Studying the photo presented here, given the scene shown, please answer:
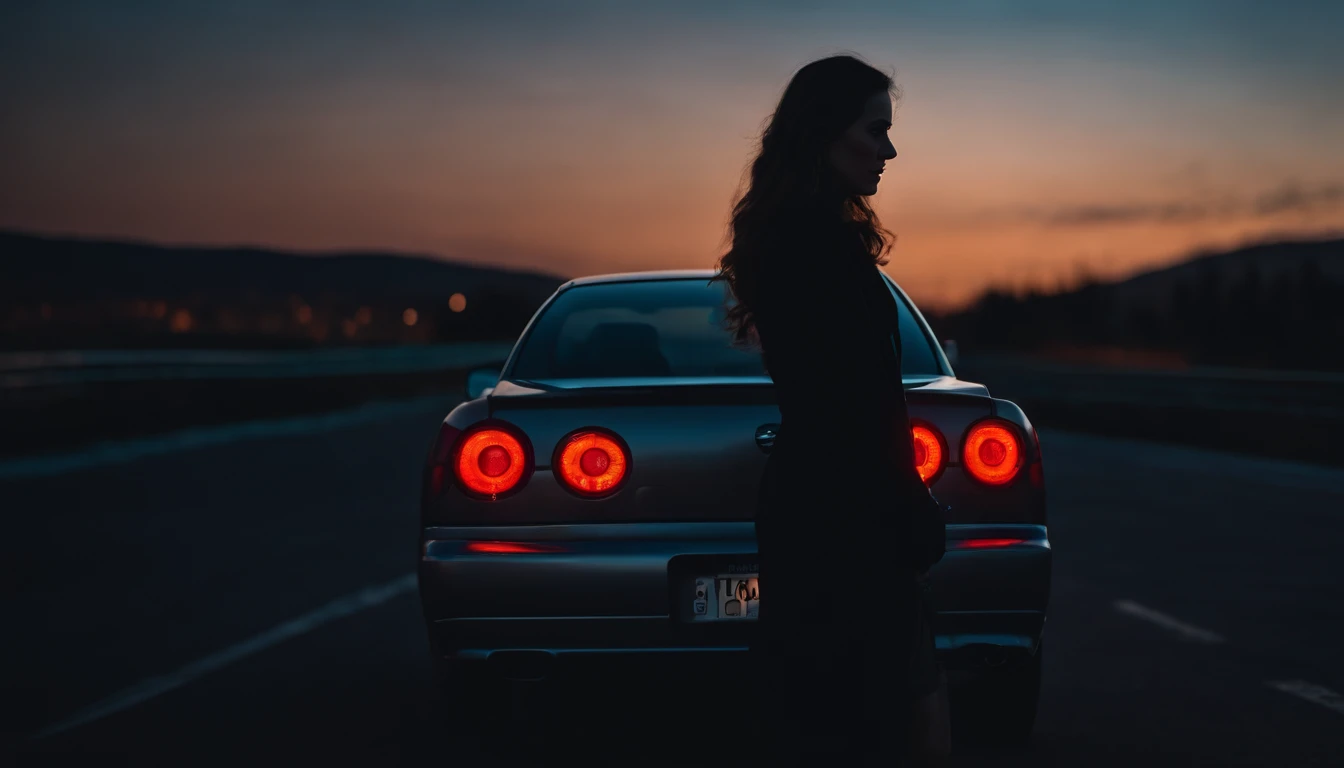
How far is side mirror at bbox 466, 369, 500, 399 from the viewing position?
6055 millimetres

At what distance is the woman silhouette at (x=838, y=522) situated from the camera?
2688mm

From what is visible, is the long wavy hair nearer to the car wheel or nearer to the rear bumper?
the rear bumper

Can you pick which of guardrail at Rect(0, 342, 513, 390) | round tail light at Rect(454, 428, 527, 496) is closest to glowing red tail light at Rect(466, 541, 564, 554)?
round tail light at Rect(454, 428, 527, 496)

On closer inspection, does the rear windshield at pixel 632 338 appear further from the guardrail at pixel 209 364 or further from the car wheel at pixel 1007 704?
the guardrail at pixel 209 364

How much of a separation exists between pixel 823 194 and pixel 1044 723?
330cm

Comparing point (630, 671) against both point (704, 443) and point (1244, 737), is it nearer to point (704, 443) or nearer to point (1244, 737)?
point (704, 443)

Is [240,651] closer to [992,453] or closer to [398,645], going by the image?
[398,645]

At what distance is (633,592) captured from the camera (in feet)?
15.5

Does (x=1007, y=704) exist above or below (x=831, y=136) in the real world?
below

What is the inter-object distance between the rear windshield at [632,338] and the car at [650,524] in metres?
0.72

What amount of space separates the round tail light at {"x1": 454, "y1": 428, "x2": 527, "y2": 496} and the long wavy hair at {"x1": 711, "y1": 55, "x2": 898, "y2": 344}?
2030mm

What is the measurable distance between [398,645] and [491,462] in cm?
265

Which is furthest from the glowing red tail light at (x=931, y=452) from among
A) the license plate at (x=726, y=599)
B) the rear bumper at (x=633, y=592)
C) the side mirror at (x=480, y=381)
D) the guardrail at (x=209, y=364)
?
the guardrail at (x=209, y=364)

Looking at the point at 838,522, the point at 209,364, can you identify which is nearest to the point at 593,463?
the point at 838,522
